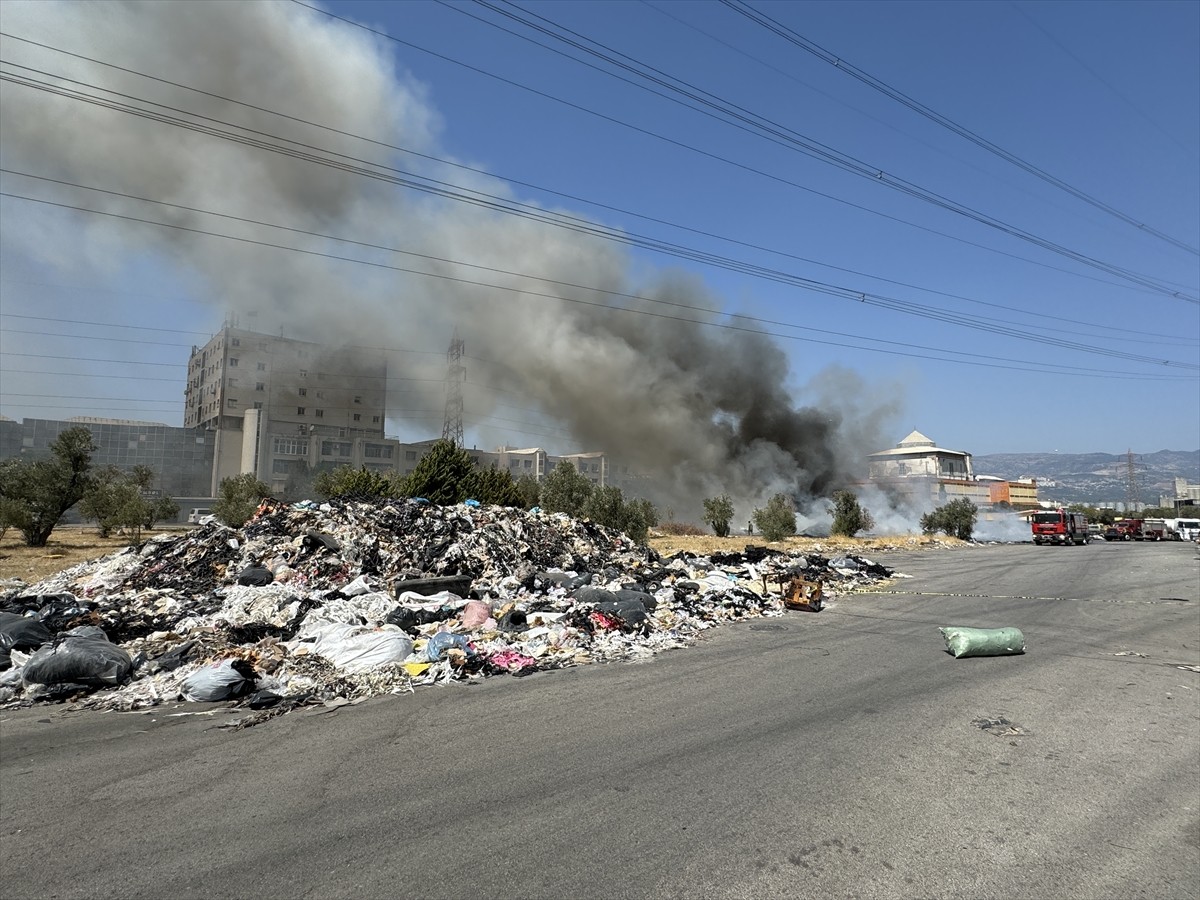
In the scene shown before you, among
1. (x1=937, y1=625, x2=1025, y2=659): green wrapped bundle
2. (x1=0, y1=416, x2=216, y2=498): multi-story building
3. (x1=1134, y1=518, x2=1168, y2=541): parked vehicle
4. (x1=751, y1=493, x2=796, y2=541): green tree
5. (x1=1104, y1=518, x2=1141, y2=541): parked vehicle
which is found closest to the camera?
(x1=937, y1=625, x2=1025, y2=659): green wrapped bundle

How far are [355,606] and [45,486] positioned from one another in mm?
18757

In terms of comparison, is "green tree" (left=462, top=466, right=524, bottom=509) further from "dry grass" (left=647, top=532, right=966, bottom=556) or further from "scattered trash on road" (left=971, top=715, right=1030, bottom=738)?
"scattered trash on road" (left=971, top=715, right=1030, bottom=738)

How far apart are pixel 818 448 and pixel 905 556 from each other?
82.5ft

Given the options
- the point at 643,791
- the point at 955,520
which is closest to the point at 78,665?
the point at 643,791

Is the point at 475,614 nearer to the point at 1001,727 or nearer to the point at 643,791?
the point at 643,791

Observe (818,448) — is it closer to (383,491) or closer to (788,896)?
(383,491)

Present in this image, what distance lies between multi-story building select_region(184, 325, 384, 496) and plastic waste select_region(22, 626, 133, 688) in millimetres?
59624

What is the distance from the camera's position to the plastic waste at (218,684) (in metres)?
5.80

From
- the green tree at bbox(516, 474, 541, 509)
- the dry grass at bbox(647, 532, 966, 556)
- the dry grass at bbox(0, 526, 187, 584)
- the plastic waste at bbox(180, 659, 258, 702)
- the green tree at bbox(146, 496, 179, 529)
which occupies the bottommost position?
the dry grass at bbox(647, 532, 966, 556)

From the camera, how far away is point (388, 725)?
5.02 metres

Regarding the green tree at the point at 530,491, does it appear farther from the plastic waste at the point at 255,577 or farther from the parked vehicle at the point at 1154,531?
the parked vehicle at the point at 1154,531

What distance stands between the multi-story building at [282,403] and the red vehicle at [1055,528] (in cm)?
5599

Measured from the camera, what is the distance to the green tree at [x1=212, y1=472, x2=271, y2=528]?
21.1 metres

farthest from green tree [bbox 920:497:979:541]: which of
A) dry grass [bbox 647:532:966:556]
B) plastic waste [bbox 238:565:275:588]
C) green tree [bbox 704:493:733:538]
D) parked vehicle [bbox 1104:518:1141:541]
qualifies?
plastic waste [bbox 238:565:275:588]
